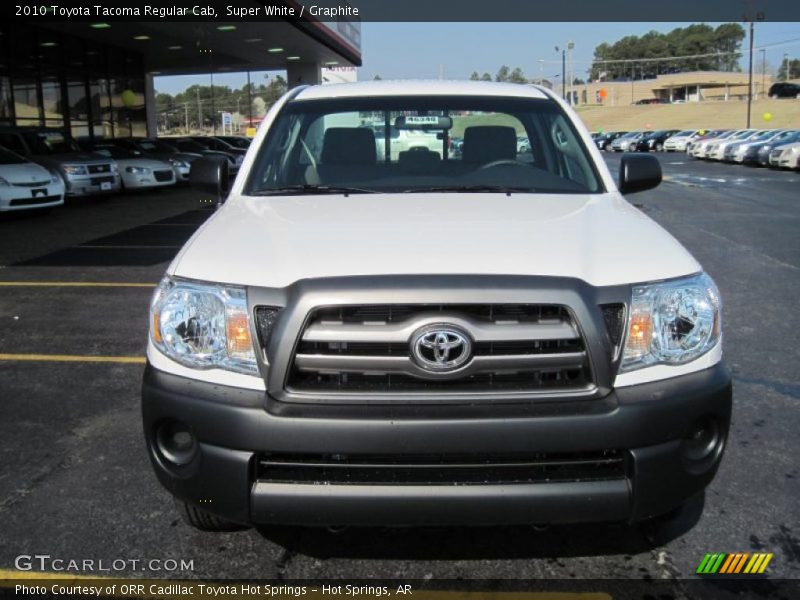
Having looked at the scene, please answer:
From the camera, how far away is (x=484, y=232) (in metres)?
2.75

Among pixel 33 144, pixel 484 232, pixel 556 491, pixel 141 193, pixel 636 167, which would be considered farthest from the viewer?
pixel 141 193

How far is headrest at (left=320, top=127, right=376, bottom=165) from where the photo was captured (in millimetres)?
3840

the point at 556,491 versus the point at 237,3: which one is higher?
the point at 237,3

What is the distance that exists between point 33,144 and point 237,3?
18.4 ft

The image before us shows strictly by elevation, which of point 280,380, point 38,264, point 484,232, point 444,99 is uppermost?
point 444,99

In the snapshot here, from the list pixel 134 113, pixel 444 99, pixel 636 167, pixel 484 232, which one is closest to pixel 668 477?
pixel 484 232

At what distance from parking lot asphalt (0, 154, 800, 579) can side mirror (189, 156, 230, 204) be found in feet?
4.36

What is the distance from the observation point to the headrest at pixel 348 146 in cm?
384

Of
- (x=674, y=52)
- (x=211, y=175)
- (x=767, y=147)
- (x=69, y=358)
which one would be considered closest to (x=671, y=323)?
(x=211, y=175)

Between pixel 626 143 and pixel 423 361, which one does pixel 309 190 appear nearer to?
pixel 423 361

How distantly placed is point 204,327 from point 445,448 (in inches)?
34.5

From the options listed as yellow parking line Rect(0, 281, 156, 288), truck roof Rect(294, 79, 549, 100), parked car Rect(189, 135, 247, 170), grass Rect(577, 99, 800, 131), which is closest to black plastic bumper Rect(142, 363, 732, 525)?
truck roof Rect(294, 79, 549, 100)

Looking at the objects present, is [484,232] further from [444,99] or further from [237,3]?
[237,3]

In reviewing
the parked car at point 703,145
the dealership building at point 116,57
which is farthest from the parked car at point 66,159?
the parked car at point 703,145
